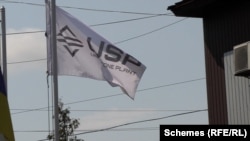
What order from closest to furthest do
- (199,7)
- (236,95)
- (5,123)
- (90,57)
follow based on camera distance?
(5,123), (236,95), (90,57), (199,7)

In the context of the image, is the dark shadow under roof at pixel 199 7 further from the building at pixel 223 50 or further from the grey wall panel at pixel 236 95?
the grey wall panel at pixel 236 95

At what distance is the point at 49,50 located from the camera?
15.8m

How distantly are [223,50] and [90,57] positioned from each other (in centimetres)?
297

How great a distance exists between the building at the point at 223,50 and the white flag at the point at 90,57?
5.46 ft

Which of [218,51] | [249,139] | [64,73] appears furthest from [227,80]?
[249,139]

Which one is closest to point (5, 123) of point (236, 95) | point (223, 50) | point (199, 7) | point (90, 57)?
point (90, 57)

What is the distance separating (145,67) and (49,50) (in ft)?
7.26

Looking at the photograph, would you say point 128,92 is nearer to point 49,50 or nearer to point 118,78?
point 118,78

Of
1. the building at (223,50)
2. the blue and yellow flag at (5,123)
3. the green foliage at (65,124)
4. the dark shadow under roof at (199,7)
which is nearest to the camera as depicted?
the blue and yellow flag at (5,123)

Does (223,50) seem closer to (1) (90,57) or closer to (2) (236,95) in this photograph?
(2) (236,95)

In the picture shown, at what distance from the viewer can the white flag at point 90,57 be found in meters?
15.5

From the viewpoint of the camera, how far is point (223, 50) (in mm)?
15570

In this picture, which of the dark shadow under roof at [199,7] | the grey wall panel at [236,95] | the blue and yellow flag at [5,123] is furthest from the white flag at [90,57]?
the blue and yellow flag at [5,123]

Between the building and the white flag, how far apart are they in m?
1.66
